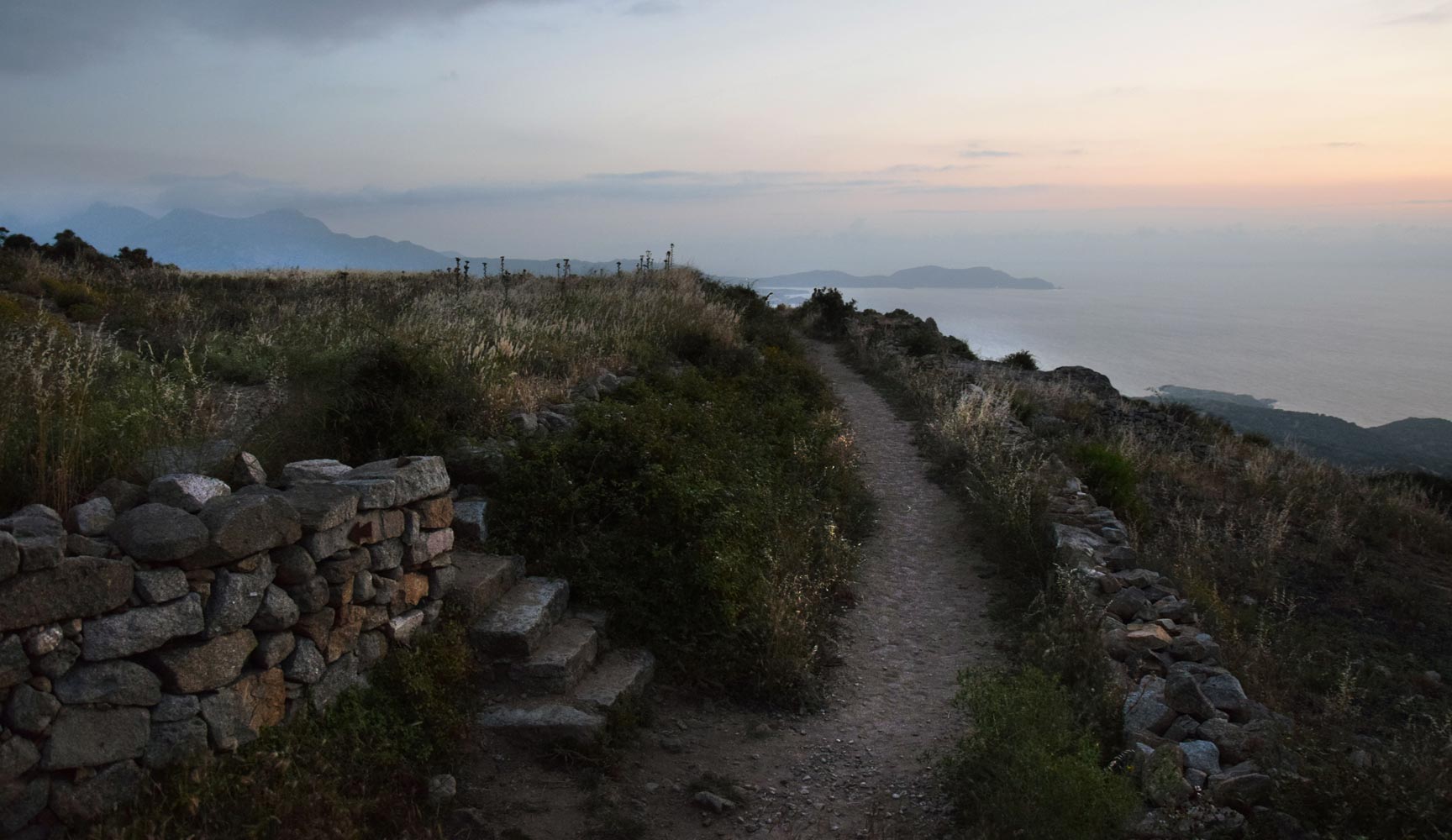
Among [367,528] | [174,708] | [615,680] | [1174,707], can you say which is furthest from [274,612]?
[1174,707]

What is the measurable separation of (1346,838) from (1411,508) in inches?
553

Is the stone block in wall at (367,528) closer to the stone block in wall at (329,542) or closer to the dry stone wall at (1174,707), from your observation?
the stone block in wall at (329,542)

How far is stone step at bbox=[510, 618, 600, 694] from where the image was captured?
18.6ft

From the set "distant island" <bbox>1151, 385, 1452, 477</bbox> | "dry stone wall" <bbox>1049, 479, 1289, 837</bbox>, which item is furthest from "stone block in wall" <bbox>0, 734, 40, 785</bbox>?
"distant island" <bbox>1151, 385, 1452, 477</bbox>

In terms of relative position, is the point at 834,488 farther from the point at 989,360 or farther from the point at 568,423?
the point at 989,360

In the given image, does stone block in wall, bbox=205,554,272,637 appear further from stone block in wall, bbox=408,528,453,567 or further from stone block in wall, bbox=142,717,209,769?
stone block in wall, bbox=408,528,453,567

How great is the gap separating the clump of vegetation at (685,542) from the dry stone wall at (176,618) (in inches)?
68.0

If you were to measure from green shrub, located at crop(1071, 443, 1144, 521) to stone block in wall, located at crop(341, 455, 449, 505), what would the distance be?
872 centimetres

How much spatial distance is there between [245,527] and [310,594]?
23.5 inches


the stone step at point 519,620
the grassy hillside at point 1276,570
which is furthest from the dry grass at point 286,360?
the grassy hillside at point 1276,570

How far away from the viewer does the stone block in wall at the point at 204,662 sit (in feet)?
12.8

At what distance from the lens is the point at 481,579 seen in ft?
20.2

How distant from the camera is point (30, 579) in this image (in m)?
3.42

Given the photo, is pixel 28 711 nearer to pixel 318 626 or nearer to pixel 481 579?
pixel 318 626
